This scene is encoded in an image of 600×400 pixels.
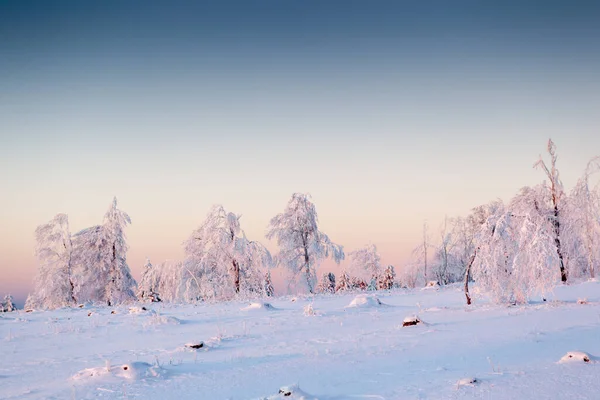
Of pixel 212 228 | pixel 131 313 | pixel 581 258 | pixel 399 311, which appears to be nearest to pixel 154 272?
pixel 212 228

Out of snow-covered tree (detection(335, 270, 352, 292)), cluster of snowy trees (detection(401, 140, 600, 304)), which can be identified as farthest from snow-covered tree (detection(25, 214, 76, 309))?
snow-covered tree (detection(335, 270, 352, 292))

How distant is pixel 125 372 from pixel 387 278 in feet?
199

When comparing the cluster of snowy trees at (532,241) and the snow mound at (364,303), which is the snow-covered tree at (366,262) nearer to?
the cluster of snowy trees at (532,241)

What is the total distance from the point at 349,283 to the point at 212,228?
31.0 metres

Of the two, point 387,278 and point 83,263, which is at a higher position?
point 83,263

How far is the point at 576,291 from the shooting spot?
21578 mm

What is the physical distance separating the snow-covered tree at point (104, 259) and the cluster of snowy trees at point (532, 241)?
985 inches

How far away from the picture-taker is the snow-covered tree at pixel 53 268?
1300 inches

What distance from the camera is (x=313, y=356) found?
29.9 ft

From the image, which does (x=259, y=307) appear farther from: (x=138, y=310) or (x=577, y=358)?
(x=577, y=358)

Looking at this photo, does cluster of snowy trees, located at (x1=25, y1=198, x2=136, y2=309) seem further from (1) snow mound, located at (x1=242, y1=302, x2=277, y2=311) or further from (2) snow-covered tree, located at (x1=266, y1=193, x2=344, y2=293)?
(1) snow mound, located at (x1=242, y1=302, x2=277, y2=311)

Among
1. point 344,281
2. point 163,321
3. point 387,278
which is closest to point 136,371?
point 163,321

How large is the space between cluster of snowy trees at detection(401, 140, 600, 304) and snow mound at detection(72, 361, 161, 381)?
1244 centimetres

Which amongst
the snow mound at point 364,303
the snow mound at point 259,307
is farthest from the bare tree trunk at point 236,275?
the snow mound at point 364,303
